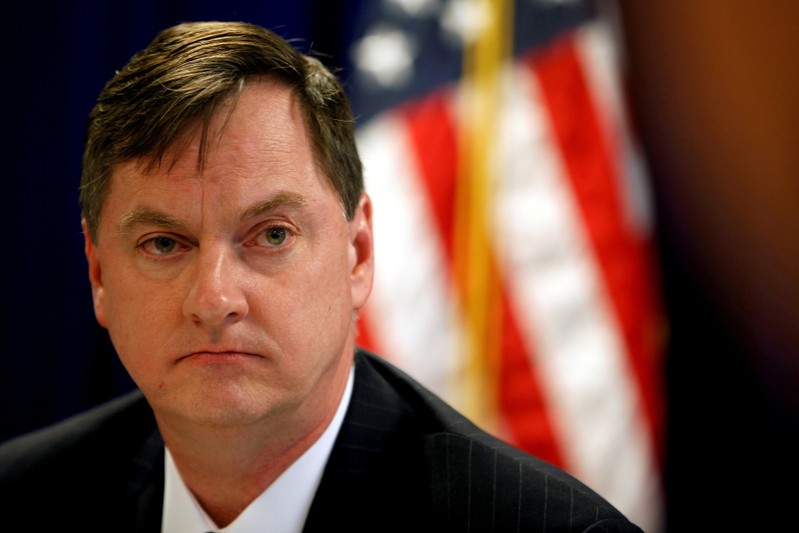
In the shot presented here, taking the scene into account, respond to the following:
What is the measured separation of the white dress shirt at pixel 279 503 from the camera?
1486 mm

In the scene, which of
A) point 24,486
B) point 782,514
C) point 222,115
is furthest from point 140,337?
point 782,514

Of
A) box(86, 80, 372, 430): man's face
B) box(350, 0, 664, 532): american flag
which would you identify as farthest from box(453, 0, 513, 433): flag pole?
box(86, 80, 372, 430): man's face

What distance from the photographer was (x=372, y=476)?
59.7 inches

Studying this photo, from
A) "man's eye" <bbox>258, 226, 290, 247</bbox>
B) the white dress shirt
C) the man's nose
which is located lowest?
the white dress shirt

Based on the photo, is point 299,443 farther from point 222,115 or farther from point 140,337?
point 222,115

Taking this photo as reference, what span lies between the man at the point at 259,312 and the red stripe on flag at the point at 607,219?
118 centimetres

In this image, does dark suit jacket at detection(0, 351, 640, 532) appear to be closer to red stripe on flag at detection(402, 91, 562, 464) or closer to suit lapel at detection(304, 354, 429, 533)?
suit lapel at detection(304, 354, 429, 533)

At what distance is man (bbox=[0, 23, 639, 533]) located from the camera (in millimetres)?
1345

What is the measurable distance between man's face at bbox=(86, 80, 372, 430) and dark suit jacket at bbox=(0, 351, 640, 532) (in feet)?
0.59

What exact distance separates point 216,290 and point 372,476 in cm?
44

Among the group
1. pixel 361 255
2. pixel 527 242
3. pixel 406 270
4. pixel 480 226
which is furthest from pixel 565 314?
pixel 361 255

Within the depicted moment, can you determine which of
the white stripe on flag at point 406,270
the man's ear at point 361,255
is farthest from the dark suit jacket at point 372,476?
the white stripe on flag at point 406,270

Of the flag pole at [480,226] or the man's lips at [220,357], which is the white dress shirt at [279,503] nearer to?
the man's lips at [220,357]

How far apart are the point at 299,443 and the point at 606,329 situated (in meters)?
1.36
